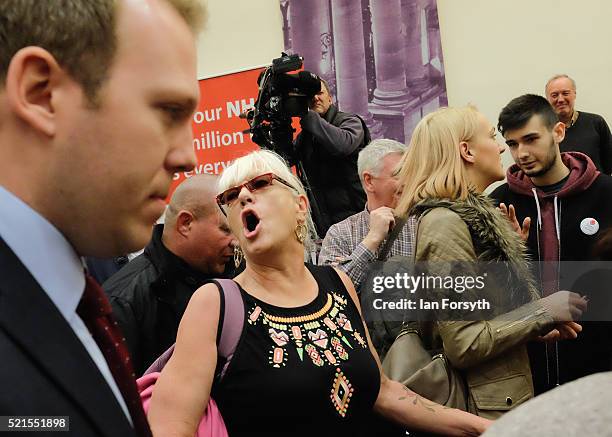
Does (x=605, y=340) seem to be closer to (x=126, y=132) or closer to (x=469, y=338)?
(x=469, y=338)

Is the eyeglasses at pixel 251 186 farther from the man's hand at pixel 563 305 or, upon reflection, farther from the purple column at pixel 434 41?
the purple column at pixel 434 41

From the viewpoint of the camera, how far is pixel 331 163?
4031 millimetres

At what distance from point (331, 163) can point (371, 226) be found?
1.13m

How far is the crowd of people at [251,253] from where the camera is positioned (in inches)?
28.4

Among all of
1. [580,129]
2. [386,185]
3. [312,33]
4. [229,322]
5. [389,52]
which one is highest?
[312,33]

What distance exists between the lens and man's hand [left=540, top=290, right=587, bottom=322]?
2.30m

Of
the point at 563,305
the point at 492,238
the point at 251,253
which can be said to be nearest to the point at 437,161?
the point at 492,238

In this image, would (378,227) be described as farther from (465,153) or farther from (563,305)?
(563,305)

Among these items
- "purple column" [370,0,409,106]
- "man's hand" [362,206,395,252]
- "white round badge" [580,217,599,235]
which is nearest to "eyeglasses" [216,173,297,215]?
"man's hand" [362,206,395,252]

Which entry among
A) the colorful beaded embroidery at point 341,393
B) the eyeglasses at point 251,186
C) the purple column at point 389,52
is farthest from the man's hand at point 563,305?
the purple column at point 389,52

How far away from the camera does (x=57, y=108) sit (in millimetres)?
735

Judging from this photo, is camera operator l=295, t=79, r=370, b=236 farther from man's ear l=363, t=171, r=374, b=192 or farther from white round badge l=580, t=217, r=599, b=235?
white round badge l=580, t=217, r=599, b=235

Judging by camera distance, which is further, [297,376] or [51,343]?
[297,376]

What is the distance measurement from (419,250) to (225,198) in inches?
25.5
